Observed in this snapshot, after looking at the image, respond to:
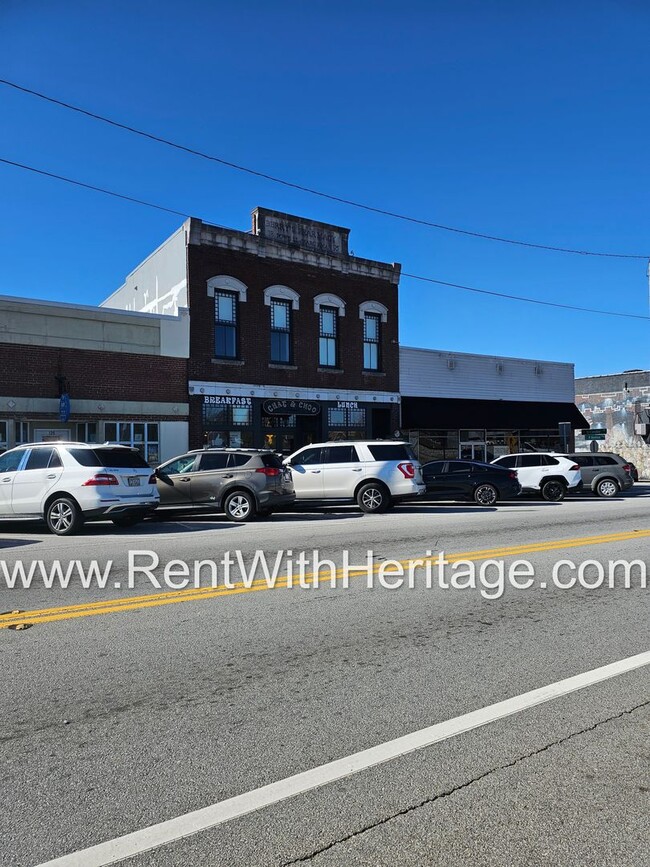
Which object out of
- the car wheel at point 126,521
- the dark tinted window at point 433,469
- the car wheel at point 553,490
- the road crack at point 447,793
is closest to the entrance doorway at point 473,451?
the car wheel at point 553,490

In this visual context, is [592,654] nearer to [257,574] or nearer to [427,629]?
[427,629]

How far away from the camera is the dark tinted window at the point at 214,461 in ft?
51.9

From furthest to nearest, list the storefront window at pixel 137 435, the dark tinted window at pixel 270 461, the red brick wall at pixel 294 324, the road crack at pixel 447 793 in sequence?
the red brick wall at pixel 294 324 → the storefront window at pixel 137 435 → the dark tinted window at pixel 270 461 → the road crack at pixel 447 793

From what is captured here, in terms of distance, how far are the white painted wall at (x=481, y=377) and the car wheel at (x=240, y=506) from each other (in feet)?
46.8

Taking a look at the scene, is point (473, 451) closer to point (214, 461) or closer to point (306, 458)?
point (306, 458)

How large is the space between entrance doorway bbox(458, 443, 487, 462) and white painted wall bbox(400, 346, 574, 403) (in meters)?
2.18

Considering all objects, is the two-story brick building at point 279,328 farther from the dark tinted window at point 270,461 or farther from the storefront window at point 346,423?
the dark tinted window at point 270,461

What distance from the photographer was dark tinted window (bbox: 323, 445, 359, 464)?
56.4 feet

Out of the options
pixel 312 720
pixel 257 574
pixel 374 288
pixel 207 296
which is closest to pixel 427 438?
pixel 374 288

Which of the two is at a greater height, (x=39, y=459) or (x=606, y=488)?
(x=39, y=459)

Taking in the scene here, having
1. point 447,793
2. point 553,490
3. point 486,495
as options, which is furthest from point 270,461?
point 447,793

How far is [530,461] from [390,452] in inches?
313

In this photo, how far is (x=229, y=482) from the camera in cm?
1535

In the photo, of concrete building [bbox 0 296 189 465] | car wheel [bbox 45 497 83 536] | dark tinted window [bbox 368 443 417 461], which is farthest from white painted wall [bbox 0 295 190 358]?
car wheel [bbox 45 497 83 536]
